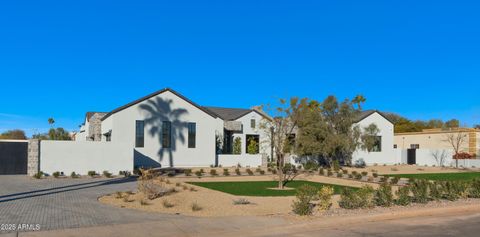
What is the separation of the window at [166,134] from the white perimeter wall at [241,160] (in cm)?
515

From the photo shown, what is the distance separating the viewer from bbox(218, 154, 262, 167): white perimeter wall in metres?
40.8

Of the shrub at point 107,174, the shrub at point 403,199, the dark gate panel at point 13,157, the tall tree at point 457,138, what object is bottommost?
the shrub at point 107,174

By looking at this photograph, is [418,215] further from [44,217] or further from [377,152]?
[377,152]

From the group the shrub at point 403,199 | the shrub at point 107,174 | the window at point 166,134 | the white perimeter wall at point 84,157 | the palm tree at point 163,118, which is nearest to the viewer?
the shrub at point 403,199

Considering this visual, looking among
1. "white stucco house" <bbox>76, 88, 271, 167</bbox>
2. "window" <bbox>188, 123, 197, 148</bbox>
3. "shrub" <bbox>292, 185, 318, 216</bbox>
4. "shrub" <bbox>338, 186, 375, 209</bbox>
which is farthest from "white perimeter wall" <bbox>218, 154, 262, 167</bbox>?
"shrub" <bbox>292, 185, 318, 216</bbox>

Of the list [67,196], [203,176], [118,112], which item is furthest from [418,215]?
[118,112]

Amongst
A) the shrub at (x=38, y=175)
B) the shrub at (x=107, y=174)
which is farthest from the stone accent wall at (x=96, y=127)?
the shrub at (x=38, y=175)

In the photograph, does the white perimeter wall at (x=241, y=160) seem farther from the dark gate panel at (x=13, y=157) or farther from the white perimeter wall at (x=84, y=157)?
the dark gate panel at (x=13, y=157)

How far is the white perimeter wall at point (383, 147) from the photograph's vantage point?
49.4 meters

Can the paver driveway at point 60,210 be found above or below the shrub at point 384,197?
below

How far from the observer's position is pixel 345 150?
43.1 meters

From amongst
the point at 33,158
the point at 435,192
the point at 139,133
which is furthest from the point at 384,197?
the point at 139,133

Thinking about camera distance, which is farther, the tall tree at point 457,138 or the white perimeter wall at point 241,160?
the tall tree at point 457,138

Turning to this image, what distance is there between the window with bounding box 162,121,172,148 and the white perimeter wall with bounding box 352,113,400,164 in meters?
21.5
